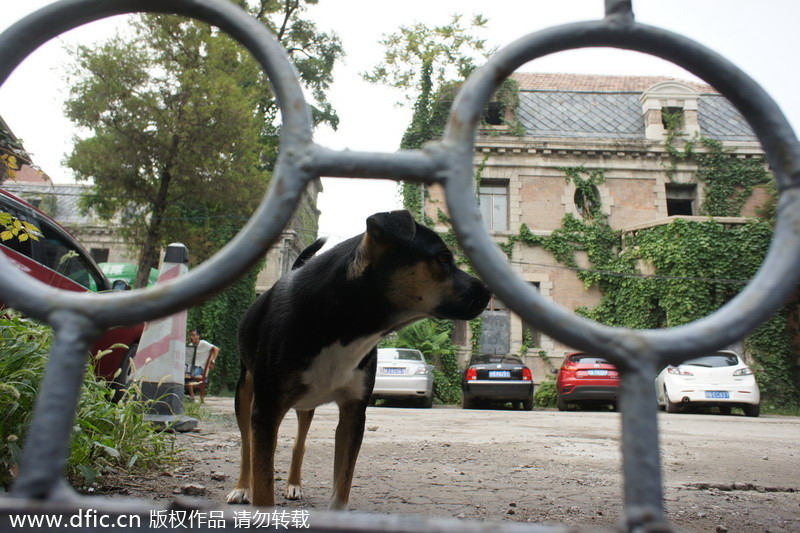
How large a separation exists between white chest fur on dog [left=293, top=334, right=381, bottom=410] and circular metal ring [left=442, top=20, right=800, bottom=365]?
75.9 inches

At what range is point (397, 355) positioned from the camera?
1464 centimetres

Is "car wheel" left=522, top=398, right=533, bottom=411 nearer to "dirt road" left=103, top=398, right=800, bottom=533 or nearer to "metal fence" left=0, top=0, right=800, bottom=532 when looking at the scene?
"dirt road" left=103, top=398, right=800, bottom=533

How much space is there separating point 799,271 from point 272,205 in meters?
0.79

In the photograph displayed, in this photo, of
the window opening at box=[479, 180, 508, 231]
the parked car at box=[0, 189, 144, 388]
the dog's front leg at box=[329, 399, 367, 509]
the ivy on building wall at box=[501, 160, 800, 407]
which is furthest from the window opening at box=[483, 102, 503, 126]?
the dog's front leg at box=[329, 399, 367, 509]

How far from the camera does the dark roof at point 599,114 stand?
21.8 metres

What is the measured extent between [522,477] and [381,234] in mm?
2176

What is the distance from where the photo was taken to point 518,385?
1440 cm

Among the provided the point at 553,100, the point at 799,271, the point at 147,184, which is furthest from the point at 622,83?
the point at 799,271

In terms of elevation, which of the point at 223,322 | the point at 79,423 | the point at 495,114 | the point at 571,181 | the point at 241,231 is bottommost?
the point at 79,423

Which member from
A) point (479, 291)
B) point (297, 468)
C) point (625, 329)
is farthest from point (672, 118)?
point (625, 329)

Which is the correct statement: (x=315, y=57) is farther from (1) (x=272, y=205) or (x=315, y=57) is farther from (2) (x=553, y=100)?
(1) (x=272, y=205)

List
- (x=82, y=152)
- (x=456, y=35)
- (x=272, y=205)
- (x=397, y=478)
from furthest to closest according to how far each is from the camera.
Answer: (x=456, y=35) → (x=82, y=152) → (x=397, y=478) → (x=272, y=205)

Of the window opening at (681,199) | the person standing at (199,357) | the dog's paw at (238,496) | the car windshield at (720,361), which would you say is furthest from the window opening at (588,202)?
the dog's paw at (238,496)

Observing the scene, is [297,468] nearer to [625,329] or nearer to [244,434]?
[244,434]
